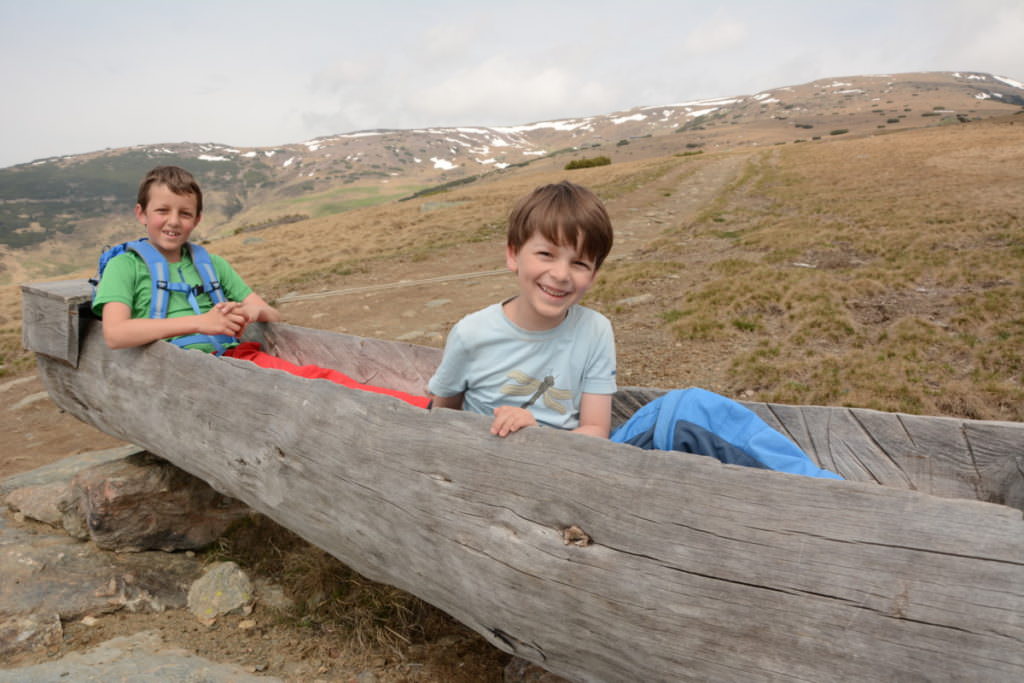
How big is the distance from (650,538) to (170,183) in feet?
11.4

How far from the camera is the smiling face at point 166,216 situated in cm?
345

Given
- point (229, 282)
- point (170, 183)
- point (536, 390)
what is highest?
point (170, 183)

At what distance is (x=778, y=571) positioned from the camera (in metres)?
1.41

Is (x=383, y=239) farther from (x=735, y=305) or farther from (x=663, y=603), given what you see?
(x=663, y=603)

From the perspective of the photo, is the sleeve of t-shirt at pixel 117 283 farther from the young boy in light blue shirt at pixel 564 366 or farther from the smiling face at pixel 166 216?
the young boy in light blue shirt at pixel 564 366

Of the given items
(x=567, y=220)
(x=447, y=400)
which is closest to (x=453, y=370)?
(x=447, y=400)

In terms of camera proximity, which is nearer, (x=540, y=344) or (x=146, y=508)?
(x=540, y=344)

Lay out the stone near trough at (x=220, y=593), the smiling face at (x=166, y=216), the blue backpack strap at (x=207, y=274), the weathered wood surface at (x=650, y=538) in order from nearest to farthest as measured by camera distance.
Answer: the weathered wood surface at (x=650, y=538), the stone near trough at (x=220, y=593), the smiling face at (x=166, y=216), the blue backpack strap at (x=207, y=274)

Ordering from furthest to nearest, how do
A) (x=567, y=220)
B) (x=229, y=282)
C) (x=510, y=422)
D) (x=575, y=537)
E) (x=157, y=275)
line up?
(x=229, y=282), (x=157, y=275), (x=567, y=220), (x=510, y=422), (x=575, y=537)

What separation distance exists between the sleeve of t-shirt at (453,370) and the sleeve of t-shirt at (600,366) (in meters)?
0.52

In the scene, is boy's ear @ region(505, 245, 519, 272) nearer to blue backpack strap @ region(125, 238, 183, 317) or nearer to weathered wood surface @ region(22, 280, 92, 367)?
blue backpack strap @ region(125, 238, 183, 317)

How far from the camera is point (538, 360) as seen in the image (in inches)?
91.4

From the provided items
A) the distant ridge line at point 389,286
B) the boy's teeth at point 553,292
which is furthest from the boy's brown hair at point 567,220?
the distant ridge line at point 389,286

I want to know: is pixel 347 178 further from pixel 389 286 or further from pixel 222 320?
pixel 222 320
